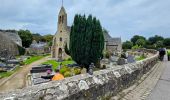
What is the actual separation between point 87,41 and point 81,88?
2612 cm

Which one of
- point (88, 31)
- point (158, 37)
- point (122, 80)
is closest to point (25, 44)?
point (158, 37)

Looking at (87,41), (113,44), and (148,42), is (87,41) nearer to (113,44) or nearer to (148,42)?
(113,44)

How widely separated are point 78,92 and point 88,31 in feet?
87.9

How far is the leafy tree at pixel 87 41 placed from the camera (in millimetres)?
29688

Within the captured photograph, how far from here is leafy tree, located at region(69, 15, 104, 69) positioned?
29.7m

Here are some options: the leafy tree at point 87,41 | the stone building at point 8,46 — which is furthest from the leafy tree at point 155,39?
the leafy tree at point 87,41

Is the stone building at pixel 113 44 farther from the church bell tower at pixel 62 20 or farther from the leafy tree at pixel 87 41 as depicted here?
the leafy tree at pixel 87 41

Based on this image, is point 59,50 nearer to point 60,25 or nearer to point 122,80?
point 60,25

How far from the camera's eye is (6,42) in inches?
2312

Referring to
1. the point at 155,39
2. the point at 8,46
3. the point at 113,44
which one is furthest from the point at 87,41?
the point at 155,39

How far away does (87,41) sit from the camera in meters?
30.1

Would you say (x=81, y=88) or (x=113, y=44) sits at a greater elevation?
(x=113, y=44)

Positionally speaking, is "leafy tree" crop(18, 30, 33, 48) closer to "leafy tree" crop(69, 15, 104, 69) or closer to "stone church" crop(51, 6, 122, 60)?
"stone church" crop(51, 6, 122, 60)

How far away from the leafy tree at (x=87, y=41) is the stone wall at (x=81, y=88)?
23.0 metres
